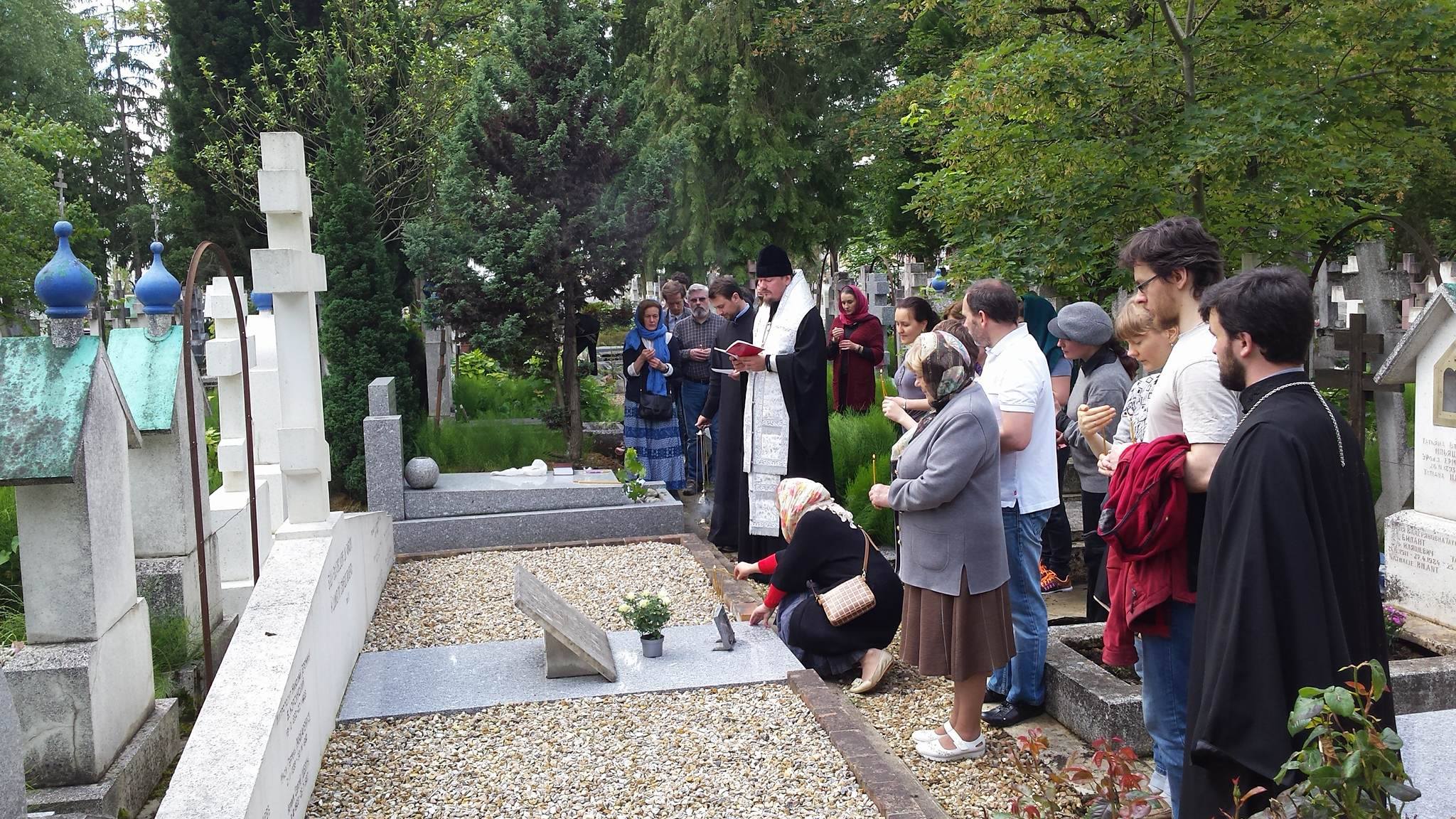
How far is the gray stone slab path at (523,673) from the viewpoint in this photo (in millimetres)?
4910

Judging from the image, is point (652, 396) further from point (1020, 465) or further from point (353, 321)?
point (1020, 465)

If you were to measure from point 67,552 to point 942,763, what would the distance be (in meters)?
3.14

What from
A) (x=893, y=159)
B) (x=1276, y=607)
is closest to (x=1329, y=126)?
(x=1276, y=607)

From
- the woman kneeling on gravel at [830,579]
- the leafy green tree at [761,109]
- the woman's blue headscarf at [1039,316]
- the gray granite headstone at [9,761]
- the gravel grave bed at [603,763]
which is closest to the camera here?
the gray granite headstone at [9,761]

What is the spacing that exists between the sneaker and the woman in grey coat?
8.37 feet

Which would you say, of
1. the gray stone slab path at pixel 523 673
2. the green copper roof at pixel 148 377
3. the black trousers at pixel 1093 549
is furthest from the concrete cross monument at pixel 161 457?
the black trousers at pixel 1093 549

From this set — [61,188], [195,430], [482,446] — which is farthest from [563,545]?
[61,188]

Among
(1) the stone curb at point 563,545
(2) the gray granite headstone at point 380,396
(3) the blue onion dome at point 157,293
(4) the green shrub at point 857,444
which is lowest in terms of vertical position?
(1) the stone curb at point 563,545

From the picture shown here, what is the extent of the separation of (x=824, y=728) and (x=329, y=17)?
15.3m

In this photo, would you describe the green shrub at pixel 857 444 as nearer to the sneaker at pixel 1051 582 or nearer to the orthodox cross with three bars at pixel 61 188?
the sneaker at pixel 1051 582

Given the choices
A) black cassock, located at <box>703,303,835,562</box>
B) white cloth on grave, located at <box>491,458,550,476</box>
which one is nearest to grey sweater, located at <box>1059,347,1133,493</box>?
black cassock, located at <box>703,303,835,562</box>

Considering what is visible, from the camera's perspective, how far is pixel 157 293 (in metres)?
4.94

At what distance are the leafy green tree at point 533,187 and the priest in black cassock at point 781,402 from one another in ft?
11.1

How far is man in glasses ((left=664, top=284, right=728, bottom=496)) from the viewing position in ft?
32.0
